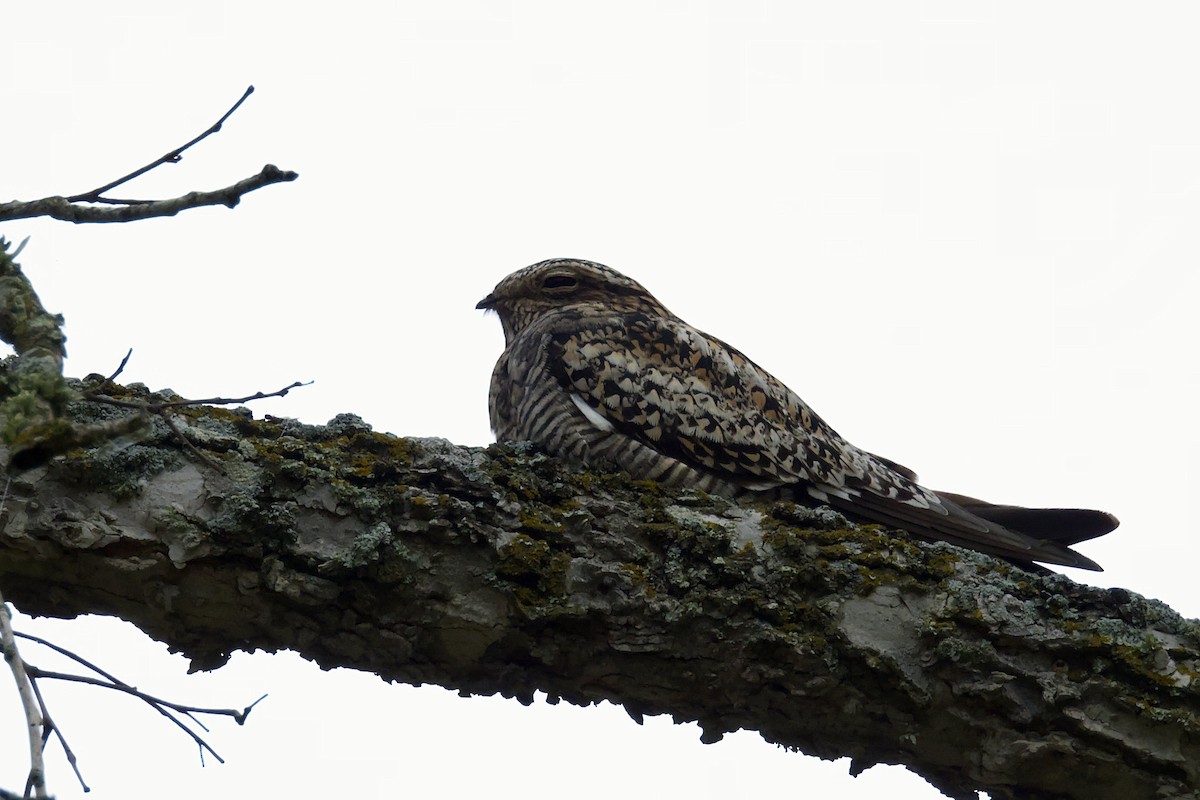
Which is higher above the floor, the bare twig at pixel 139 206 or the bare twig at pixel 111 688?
the bare twig at pixel 139 206

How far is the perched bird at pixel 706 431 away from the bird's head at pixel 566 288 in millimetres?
558

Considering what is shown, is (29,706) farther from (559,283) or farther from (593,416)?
(559,283)

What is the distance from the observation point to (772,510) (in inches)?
147

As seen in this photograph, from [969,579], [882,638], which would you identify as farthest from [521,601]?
[969,579]

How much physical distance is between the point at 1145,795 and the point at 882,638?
76cm

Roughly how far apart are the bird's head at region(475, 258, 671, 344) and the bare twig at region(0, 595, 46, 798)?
424 cm

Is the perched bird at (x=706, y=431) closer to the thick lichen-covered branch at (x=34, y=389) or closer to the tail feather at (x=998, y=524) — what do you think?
the tail feather at (x=998, y=524)

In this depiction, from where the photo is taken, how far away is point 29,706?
1966 mm

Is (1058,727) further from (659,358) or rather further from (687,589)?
(659,358)

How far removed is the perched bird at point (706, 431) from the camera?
188 inches

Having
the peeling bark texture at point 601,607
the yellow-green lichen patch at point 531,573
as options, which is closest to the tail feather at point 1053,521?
the peeling bark texture at point 601,607

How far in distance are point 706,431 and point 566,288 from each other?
152 centimetres

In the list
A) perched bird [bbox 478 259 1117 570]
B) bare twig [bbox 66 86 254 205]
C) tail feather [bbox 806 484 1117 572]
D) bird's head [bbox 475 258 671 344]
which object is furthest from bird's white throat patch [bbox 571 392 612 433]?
bare twig [bbox 66 86 254 205]

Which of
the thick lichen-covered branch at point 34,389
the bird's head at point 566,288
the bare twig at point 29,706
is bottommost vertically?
the bare twig at point 29,706
